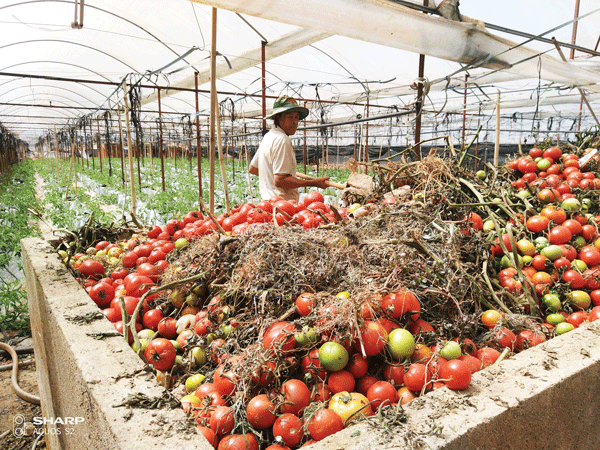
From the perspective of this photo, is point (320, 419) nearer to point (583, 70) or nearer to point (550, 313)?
point (550, 313)

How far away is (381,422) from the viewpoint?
3.42ft

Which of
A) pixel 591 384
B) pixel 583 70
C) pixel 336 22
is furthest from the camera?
pixel 583 70

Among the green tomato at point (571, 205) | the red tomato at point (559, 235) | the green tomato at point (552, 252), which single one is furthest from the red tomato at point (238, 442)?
the green tomato at point (571, 205)

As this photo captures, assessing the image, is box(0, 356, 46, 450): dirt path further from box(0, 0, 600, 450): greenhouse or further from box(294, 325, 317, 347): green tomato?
box(294, 325, 317, 347): green tomato

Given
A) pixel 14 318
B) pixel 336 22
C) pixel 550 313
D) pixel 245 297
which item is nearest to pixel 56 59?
pixel 14 318

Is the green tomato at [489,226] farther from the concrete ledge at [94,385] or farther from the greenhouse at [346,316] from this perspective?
the concrete ledge at [94,385]

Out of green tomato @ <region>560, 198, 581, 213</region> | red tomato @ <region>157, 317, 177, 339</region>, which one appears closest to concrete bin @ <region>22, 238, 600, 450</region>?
red tomato @ <region>157, 317, 177, 339</region>

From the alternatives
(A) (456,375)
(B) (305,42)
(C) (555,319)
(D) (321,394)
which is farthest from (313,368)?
(B) (305,42)

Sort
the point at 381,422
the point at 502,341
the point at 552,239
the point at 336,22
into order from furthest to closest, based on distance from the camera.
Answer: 1. the point at 336,22
2. the point at 552,239
3. the point at 502,341
4. the point at 381,422

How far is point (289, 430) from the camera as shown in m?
1.13

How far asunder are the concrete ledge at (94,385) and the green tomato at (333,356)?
435 millimetres

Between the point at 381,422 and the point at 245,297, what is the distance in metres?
0.75

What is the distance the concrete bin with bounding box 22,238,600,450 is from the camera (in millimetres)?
997

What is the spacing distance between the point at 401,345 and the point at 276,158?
268 cm
